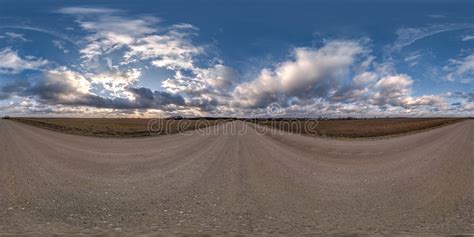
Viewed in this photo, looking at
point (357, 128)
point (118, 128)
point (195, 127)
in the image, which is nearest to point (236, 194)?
point (118, 128)

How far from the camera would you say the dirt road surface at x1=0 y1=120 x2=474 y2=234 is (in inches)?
295

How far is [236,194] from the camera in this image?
34.4 feet

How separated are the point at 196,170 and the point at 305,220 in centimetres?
718

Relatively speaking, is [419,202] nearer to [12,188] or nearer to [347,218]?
[347,218]

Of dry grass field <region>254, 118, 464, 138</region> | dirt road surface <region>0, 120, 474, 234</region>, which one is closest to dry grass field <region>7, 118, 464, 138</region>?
dry grass field <region>254, 118, 464, 138</region>

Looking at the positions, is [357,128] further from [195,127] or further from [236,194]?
[236,194]

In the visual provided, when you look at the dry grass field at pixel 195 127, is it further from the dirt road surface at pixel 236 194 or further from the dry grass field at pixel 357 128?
the dirt road surface at pixel 236 194

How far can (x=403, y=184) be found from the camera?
12.0 m

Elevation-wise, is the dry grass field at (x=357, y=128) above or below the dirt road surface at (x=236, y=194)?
above

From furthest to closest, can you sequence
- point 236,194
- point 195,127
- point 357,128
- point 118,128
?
point 357,128, point 195,127, point 118,128, point 236,194

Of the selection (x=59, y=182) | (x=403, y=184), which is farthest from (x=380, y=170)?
(x=59, y=182)

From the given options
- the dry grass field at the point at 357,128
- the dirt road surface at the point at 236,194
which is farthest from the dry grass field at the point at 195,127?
the dirt road surface at the point at 236,194

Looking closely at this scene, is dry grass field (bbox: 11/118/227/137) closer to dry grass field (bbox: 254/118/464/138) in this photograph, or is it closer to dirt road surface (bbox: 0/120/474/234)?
dry grass field (bbox: 254/118/464/138)

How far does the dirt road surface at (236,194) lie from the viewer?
24.5ft
